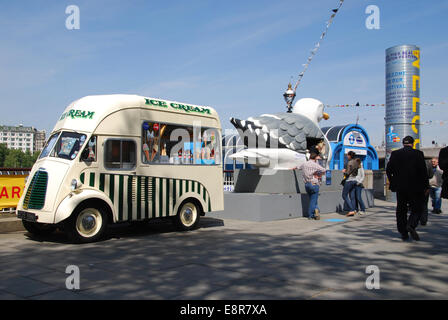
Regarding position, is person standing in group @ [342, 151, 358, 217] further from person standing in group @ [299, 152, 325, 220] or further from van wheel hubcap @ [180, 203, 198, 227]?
van wheel hubcap @ [180, 203, 198, 227]

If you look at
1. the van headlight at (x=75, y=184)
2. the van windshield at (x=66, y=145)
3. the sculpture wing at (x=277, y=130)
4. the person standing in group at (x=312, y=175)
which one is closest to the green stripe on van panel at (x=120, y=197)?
the van headlight at (x=75, y=184)

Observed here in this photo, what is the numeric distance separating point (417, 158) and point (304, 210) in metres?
4.91

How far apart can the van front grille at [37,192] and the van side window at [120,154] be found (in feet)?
3.56

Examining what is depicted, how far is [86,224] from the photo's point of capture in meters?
7.70

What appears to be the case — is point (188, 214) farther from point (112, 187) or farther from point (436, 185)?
point (436, 185)

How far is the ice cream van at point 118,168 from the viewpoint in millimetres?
7551

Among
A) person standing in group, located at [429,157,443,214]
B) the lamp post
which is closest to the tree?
the lamp post

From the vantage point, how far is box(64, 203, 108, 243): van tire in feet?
24.6

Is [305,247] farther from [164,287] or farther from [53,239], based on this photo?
[53,239]

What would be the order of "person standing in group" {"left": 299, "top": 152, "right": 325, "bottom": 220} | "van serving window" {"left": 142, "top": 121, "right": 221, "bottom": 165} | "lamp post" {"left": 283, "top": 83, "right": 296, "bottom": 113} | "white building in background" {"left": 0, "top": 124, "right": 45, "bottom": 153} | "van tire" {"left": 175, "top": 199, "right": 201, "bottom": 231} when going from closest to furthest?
"van serving window" {"left": 142, "top": 121, "right": 221, "bottom": 165}, "van tire" {"left": 175, "top": 199, "right": 201, "bottom": 231}, "person standing in group" {"left": 299, "top": 152, "right": 325, "bottom": 220}, "lamp post" {"left": 283, "top": 83, "right": 296, "bottom": 113}, "white building in background" {"left": 0, "top": 124, "right": 45, "bottom": 153}

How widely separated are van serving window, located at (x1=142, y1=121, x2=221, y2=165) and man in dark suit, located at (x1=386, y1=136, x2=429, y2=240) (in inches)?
153

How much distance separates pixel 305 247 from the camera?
291 inches
